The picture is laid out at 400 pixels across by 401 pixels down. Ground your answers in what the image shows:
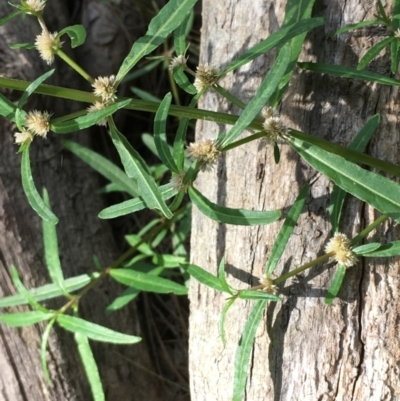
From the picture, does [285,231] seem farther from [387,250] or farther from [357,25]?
[357,25]

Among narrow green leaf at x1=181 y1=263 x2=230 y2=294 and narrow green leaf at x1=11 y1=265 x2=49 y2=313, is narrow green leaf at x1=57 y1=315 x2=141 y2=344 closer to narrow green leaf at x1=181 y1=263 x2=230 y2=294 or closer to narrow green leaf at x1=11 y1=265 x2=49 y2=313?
narrow green leaf at x1=11 y1=265 x2=49 y2=313

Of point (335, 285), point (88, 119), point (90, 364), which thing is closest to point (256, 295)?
point (335, 285)

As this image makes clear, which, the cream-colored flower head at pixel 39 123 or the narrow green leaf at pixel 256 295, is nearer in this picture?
the cream-colored flower head at pixel 39 123

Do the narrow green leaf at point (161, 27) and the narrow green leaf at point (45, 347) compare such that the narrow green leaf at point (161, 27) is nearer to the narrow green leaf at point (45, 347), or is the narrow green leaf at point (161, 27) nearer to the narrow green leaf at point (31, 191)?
the narrow green leaf at point (31, 191)

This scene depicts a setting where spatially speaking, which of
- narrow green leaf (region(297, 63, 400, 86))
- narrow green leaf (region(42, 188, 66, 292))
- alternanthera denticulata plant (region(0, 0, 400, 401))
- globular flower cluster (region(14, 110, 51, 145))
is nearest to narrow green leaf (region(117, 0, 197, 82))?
alternanthera denticulata plant (region(0, 0, 400, 401))

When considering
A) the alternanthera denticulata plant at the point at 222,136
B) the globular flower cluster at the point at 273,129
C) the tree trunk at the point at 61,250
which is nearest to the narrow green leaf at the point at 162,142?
the alternanthera denticulata plant at the point at 222,136

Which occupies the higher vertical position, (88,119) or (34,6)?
(34,6)

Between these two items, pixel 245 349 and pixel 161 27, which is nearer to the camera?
pixel 161 27
